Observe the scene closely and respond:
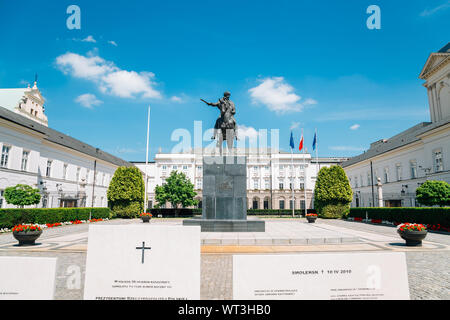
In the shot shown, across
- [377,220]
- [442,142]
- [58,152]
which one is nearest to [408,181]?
[442,142]

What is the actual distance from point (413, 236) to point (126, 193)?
1282 inches

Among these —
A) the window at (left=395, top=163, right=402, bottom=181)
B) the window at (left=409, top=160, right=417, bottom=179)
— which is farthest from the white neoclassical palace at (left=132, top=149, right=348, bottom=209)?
the window at (left=409, top=160, right=417, bottom=179)

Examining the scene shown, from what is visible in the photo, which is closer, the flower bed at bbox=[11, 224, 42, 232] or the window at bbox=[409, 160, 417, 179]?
the flower bed at bbox=[11, 224, 42, 232]

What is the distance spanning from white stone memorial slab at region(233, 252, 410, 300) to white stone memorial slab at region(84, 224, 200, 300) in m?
0.51

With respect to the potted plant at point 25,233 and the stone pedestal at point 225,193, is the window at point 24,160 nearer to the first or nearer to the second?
the potted plant at point 25,233

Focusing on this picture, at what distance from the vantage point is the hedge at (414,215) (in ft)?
64.6

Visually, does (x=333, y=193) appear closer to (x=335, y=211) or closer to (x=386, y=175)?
(x=335, y=211)

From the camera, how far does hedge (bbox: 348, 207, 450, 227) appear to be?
775 inches

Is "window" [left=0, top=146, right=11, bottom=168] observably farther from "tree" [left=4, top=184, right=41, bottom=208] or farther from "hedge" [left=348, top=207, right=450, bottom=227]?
"hedge" [left=348, top=207, right=450, bottom=227]

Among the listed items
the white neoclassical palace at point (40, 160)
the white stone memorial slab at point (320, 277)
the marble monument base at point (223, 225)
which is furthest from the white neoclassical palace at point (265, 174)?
the white stone memorial slab at point (320, 277)

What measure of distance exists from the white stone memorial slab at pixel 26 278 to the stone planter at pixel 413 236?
1377cm

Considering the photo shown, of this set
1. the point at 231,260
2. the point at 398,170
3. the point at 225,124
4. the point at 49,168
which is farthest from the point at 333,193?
the point at 49,168
